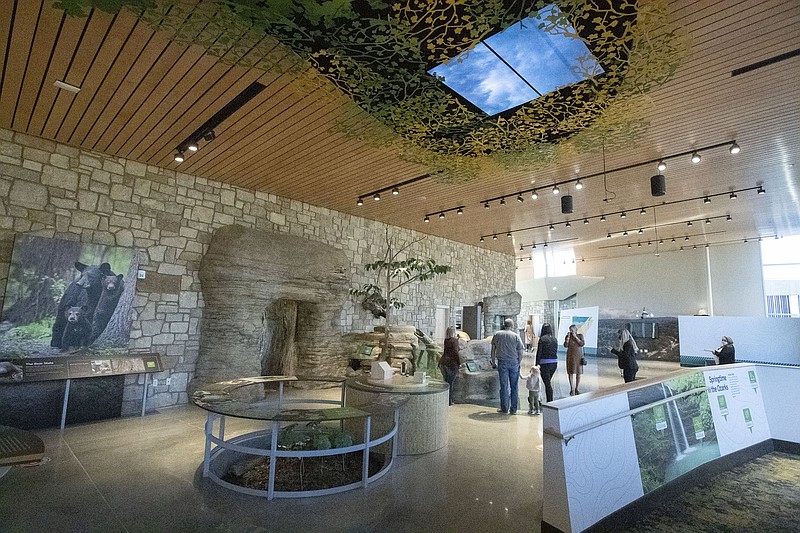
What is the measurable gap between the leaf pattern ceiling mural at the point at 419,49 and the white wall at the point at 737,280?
13.2 meters

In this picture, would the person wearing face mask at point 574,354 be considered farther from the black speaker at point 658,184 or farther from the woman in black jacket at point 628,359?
the black speaker at point 658,184

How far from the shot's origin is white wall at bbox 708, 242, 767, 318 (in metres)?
13.7

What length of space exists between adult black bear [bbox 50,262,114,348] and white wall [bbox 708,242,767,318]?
1787cm

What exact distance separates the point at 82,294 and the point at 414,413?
15.2 ft

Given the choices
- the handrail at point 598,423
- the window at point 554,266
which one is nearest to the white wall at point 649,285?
the window at point 554,266

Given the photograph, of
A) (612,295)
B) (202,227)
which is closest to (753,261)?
(612,295)

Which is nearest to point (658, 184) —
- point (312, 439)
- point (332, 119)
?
point (332, 119)

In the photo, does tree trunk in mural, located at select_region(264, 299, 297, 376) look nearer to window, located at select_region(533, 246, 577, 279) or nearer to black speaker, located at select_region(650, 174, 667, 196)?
black speaker, located at select_region(650, 174, 667, 196)

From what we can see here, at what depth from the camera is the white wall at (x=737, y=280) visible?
13.7m

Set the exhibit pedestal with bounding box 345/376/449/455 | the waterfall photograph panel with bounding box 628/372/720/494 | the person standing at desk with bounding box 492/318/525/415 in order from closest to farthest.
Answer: the waterfall photograph panel with bounding box 628/372/720/494 < the exhibit pedestal with bounding box 345/376/449/455 < the person standing at desk with bounding box 492/318/525/415

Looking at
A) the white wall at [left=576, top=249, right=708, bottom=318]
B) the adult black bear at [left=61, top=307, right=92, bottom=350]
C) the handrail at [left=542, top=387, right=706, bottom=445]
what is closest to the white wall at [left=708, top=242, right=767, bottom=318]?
the white wall at [left=576, top=249, right=708, bottom=318]

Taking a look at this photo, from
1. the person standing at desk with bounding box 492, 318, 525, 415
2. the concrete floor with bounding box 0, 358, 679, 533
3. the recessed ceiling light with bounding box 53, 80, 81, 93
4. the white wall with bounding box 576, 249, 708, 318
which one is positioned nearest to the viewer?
the concrete floor with bounding box 0, 358, 679, 533

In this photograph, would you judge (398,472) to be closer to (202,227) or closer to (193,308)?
(193,308)

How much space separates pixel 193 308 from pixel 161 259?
2.89 feet
